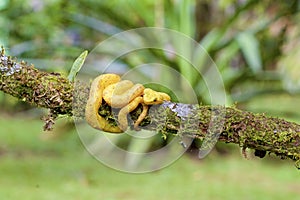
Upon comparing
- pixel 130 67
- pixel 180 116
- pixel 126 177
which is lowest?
pixel 180 116

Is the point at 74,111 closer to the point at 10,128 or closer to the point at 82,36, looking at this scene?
the point at 82,36

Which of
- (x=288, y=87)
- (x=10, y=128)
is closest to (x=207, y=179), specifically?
(x=288, y=87)

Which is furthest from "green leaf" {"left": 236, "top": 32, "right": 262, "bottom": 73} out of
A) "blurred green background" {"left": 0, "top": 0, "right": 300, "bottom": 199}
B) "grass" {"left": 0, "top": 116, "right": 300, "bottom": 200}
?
"grass" {"left": 0, "top": 116, "right": 300, "bottom": 200}

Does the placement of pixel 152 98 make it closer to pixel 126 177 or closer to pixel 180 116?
pixel 180 116

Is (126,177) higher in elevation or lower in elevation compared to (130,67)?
lower

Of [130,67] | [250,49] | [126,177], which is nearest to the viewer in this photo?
[126,177]

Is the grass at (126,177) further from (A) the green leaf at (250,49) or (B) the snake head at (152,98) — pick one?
(B) the snake head at (152,98)

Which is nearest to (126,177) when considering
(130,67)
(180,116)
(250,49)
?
(130,67)
